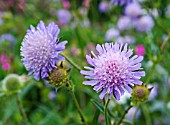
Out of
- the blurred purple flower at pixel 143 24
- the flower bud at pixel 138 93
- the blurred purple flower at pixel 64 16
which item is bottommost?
the flower bud at pixel 138 93

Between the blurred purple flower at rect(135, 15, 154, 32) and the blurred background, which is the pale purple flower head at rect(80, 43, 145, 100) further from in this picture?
the blurred purple flower at rect(135, 15, 154, 32)

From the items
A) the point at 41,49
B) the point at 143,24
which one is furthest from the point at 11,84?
the point at 143,24

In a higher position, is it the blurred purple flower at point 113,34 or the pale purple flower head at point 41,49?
the blurred purple flower at point 113,34

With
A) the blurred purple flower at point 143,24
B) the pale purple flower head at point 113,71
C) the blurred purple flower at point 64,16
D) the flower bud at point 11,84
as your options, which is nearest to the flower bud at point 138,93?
the pale purple flower head at point 113,71

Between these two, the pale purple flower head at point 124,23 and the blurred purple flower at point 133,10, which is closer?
the blurred purple flower at point 133,10

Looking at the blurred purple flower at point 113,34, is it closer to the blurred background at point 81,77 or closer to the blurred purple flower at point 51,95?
the blurred background at point 81,77

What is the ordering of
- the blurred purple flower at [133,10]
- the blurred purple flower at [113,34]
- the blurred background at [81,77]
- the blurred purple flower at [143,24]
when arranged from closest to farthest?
the blurred background at [81,77] < the blurred purple flower at [133,10] < the blurred purple flower at [143,24] < the blurred purple flower at [113,34]

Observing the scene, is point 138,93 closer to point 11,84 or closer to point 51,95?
point 11,84

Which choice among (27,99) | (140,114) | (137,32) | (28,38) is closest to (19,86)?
(28,38)
